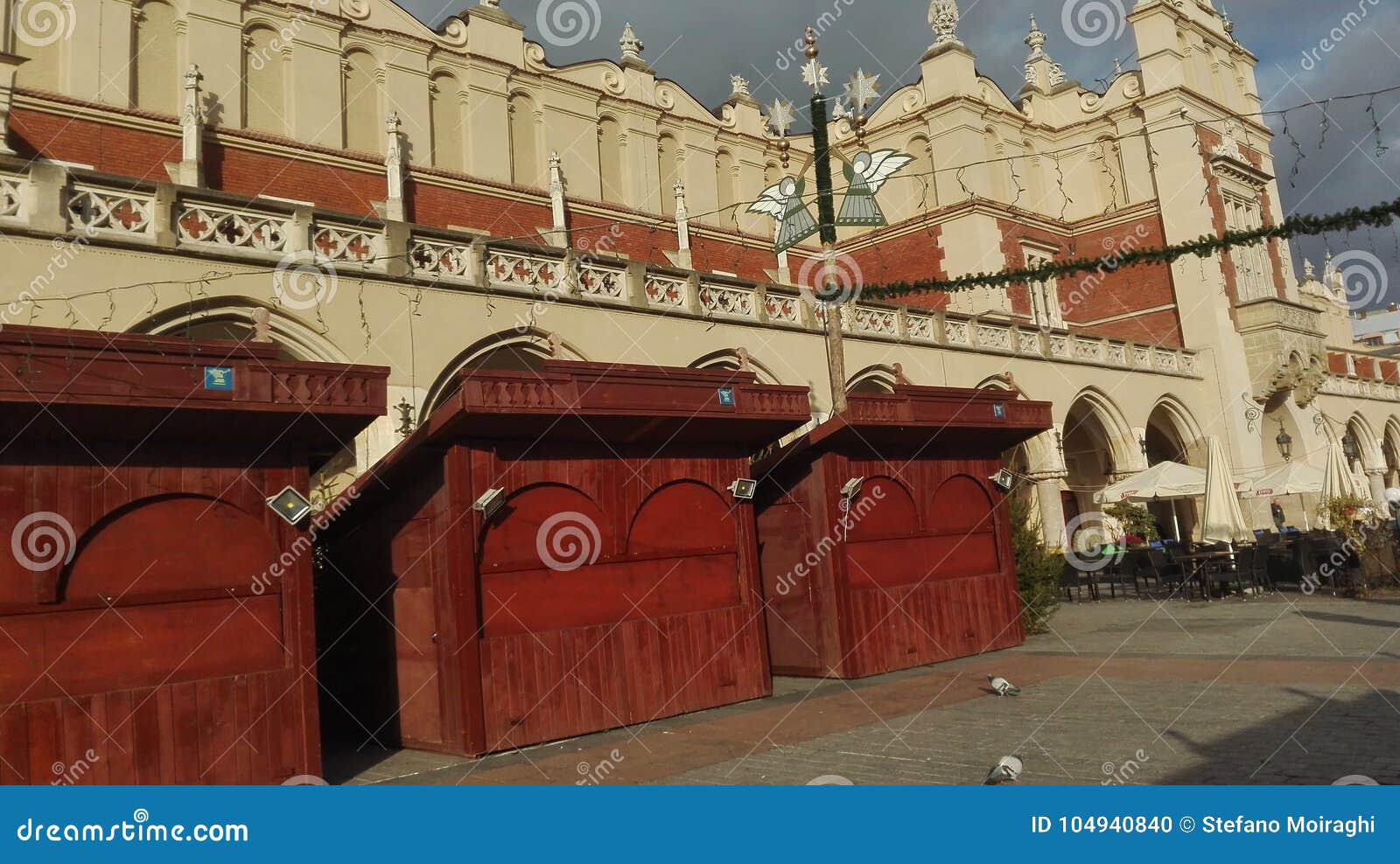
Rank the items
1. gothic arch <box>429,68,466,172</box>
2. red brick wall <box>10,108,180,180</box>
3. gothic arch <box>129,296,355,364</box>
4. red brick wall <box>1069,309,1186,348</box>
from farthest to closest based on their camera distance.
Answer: red brick wall <box>1069,309,1186,348</box>
gothic arch <box>429,68,466,172</box>
red brick wall <box>10,108,180,180</box>
gothic arch <box>129,296,355,364</box>

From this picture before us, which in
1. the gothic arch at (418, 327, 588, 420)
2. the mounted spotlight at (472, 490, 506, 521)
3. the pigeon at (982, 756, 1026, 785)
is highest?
the gothic arch at (418, 327, 588, 420)

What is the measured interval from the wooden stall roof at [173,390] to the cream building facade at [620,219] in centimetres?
444

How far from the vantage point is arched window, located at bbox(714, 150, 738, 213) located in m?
28.6

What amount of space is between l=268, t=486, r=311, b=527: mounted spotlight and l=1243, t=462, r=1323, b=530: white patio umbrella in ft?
70.0

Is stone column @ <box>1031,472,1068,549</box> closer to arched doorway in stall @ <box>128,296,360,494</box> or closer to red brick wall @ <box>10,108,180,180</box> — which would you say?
arched doorway in stall @ <box>128,296,360,494</box>

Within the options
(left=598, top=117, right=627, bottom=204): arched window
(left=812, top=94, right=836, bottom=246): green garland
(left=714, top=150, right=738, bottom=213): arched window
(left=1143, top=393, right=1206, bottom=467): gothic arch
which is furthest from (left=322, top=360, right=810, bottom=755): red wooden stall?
(left=1143, top=393, right=1206, bottom=467): gothic arch

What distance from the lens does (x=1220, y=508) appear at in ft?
61.7

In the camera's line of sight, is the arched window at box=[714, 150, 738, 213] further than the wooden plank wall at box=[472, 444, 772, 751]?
Yes

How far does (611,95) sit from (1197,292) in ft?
56.3

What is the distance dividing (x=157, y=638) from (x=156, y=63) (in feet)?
51.4

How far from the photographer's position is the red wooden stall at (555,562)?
26.6ft

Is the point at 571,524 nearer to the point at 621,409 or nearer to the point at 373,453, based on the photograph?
the point at 621,409

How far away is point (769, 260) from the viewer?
93.4 ft

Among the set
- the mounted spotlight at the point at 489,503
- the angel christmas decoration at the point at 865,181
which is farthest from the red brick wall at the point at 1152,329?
the mounted spotlight at the point at 489,503
